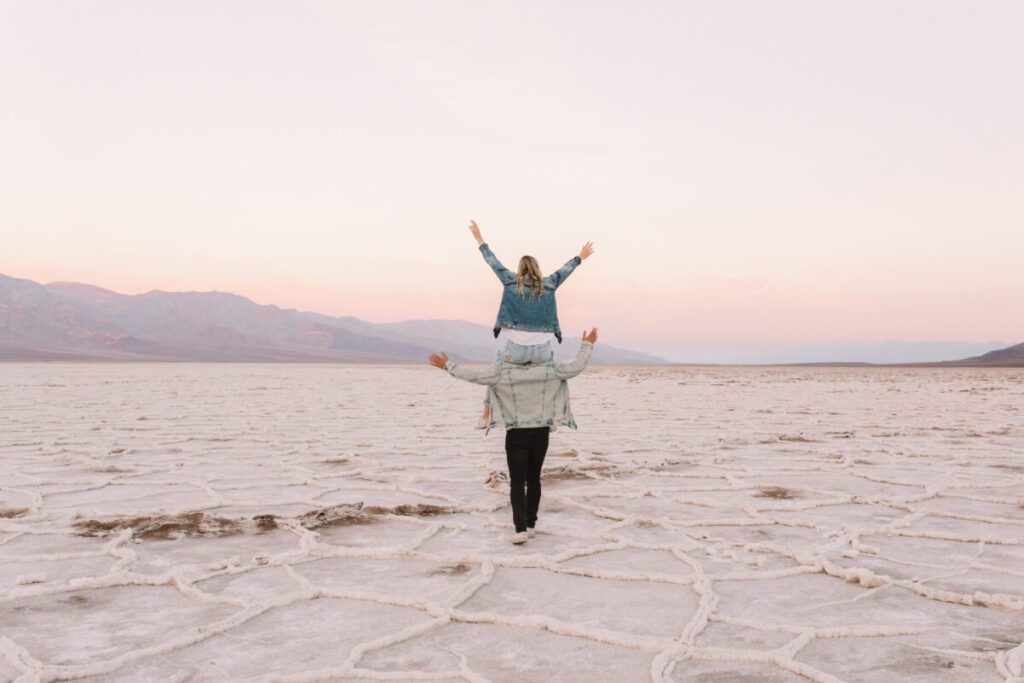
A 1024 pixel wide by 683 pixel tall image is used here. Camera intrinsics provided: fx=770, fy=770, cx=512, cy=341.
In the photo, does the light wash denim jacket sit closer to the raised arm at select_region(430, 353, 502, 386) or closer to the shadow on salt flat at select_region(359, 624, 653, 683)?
the raised arm at select_region(430, 353, 502, 386)

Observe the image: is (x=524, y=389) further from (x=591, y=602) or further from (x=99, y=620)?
(x=99, y=620)

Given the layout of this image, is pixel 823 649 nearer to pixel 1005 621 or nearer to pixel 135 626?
pixel 1005 621

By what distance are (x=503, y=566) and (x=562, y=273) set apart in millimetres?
1315

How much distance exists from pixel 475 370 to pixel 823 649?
1843mm

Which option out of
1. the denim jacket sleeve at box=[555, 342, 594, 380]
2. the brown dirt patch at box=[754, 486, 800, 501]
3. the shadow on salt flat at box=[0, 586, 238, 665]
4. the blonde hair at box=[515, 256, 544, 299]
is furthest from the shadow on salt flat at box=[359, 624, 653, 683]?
the brown dirt patch at box=[754, 486, 800, 501]

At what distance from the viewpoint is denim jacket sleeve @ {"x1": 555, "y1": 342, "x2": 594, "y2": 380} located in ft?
11.4

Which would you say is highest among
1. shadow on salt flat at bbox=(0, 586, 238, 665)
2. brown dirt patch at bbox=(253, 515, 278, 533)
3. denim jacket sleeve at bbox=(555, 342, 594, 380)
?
denim jacket sleeve at bbox=(555, 342, 594, 380)

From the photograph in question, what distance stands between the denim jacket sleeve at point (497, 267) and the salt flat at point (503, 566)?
1.20m

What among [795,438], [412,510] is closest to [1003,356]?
[795,438]

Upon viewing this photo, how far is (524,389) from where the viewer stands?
347 centimetres

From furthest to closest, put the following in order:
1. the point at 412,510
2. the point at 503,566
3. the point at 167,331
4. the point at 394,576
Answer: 1. the point at 167,331
2. the point at 412,510
3. the point at 503,566
4. the point at 394,576

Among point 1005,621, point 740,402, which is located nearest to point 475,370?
point 1005,621

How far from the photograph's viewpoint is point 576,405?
525 inches

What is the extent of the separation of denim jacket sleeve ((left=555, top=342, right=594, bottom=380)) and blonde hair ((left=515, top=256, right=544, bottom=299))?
33 centimetres
